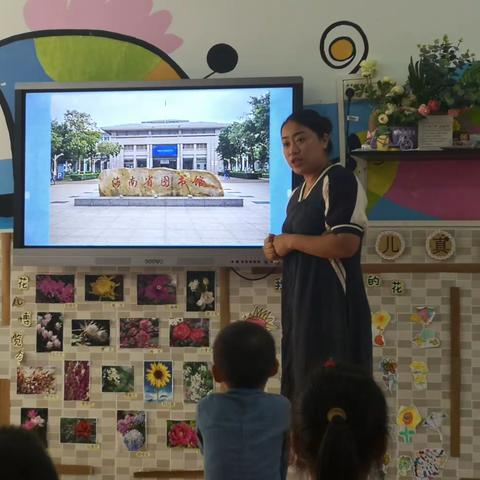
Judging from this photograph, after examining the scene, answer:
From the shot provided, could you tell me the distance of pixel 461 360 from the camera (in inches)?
107

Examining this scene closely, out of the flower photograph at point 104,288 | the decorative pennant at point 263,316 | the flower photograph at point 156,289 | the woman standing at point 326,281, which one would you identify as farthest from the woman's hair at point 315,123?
the flower photograph at point 104,288

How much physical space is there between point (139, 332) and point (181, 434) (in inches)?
19.1

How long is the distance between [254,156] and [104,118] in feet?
2.21

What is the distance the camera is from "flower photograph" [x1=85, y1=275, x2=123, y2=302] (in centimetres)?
285

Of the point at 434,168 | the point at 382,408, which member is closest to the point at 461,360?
the point at 434,168

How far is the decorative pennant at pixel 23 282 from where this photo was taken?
2.90 metres

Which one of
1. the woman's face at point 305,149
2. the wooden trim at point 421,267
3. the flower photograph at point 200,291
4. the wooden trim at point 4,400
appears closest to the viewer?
the woman's face at point 305,149

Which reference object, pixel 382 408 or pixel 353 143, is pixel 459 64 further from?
pixel 382 408

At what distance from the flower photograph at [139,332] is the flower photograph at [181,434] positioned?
→ 36 centimetres

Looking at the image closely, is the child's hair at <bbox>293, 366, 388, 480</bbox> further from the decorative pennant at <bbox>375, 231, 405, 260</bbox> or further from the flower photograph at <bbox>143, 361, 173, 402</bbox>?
the flower photograph at <bbox>143, 361, 173, 402</bbox>

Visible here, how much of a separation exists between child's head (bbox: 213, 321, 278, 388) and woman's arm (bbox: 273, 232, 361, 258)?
15.4 inches

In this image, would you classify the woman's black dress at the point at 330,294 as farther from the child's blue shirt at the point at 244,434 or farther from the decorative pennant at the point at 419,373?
the decorative pennant at the point at 419,373

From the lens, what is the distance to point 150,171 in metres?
2.77

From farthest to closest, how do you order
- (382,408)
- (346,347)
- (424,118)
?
(424,118)
(346,347)
(382,408)
